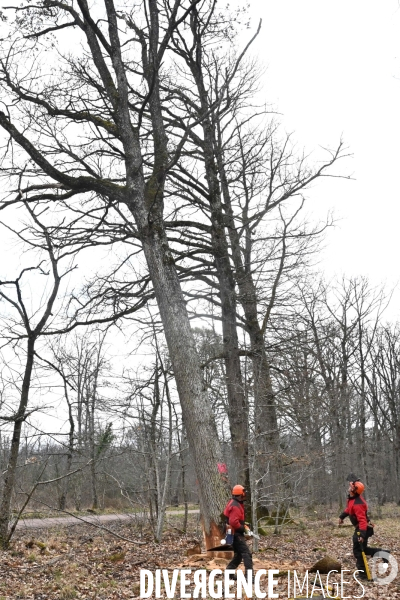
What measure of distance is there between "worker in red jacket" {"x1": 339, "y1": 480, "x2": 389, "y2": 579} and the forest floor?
303 millimetres

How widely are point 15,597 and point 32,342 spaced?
5773 millimetres

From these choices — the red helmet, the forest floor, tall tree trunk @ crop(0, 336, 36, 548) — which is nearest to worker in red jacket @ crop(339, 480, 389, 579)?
the red helmet

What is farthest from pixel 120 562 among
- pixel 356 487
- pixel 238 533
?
pixel 356 487

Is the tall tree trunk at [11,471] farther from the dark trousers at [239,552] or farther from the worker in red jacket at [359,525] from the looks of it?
the worker in red jacket at [359,525]

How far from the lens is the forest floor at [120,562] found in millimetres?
7508

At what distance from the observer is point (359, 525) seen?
869 centimetres

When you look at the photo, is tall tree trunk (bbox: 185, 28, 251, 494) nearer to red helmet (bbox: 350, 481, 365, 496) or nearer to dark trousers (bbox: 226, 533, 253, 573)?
red helmet (bbox: 350, 481, 365, 496)

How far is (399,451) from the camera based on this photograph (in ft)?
129

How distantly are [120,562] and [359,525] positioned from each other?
416 cm

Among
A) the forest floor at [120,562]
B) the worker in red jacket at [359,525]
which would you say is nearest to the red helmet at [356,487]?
the worker in red jacket at [359,525]

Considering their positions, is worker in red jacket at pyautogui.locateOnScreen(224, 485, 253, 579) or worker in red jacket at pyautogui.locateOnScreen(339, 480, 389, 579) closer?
worker in red jacket at pyautogui.locateOnScreen(224, 485, 253, 579)

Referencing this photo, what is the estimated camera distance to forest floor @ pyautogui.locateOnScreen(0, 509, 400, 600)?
24.6ft

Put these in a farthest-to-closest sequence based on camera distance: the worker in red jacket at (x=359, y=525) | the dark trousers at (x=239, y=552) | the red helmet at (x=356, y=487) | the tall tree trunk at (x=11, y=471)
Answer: the tall tree trunk at (x=11, y=471) → the red helmet at (x=356, y=487) → the worker in red jacket at (x=359, y=525) → the dark trousers at (x=239, y=552)

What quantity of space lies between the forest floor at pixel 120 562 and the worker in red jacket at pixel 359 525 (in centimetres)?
30
